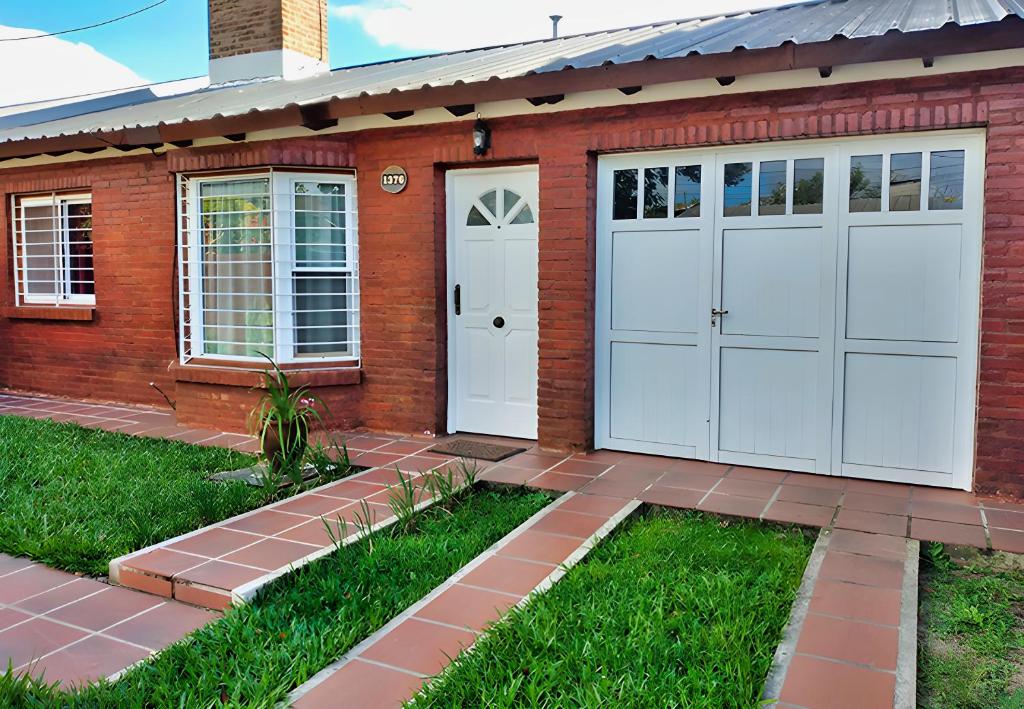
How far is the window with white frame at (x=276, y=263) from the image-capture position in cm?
747

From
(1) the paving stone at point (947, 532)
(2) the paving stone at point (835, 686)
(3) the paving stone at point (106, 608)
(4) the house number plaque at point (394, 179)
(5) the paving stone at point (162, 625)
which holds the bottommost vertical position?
(5) the paving stone at point (162, 625)

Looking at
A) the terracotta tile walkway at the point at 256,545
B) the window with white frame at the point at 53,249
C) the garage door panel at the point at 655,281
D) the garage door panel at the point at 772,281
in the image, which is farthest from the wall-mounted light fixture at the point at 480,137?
the window with white frame at the point at 53,249

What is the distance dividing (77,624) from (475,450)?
11.4 ft

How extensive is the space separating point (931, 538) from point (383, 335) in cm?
461

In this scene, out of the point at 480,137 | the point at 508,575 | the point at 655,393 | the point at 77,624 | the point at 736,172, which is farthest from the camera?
the point at 480,137

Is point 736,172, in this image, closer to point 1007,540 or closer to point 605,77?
point 605,77

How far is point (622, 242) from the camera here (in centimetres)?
641

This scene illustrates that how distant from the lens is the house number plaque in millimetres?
7070

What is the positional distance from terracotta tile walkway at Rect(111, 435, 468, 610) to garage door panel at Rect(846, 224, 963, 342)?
3.05 meters

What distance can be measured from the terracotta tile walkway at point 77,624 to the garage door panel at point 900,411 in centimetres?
427

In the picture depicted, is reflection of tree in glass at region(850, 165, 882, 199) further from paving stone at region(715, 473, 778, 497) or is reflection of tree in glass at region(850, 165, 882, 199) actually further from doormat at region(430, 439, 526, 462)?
doormat at region(430, 439, 526, 462)

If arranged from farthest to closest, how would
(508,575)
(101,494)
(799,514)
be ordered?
(101,494), (799,514), (508,575)

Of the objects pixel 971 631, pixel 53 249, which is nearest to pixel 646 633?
pixel 971 631

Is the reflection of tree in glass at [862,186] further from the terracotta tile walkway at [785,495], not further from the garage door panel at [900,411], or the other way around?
the terracotta tile walkway at [785,495]
